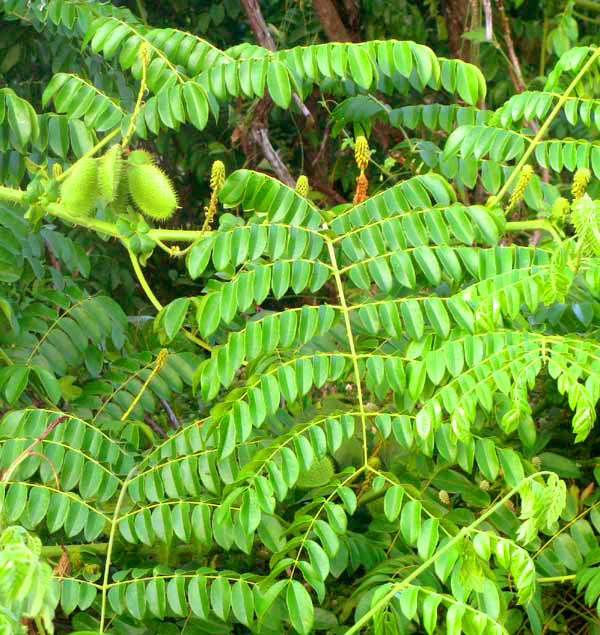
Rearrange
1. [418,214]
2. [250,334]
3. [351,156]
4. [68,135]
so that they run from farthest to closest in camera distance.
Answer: [351,156], [68,135], [418,214], [250,334]

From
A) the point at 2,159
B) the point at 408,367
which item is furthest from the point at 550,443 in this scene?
the point at 2,159

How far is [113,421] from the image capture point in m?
2.42

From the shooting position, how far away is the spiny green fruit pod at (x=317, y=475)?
2.18m

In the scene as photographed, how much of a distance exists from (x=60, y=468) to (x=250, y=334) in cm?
47

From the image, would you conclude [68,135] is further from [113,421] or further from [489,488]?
[489,488]

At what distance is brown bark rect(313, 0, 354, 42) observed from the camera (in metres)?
4.00

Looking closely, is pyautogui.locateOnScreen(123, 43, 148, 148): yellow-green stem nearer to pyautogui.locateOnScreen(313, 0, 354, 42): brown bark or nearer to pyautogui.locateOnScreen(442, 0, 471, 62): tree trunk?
pyautogui.locateOnScreen(313, 0, 354, 42): brown bark

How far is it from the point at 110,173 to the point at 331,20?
6.64 feet

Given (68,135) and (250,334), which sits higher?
(68,135)

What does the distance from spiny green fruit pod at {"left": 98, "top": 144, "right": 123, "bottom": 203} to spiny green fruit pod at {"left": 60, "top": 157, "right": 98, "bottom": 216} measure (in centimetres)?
2

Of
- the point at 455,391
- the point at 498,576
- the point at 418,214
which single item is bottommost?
the point at 498,576

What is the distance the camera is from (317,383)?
2.04 metres

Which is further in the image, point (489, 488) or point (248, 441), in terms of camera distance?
point (489, 488)

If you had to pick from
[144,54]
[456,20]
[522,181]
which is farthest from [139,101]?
[456,20]
